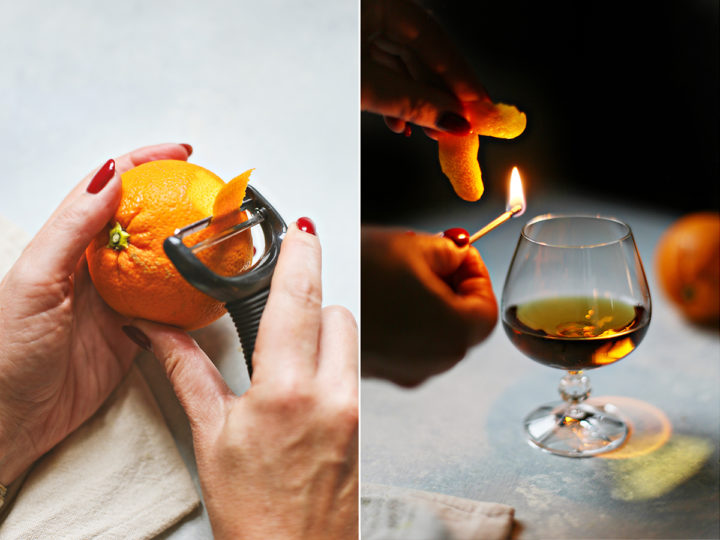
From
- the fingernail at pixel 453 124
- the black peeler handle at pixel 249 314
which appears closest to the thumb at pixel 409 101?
the fingernail at pixel 453 124

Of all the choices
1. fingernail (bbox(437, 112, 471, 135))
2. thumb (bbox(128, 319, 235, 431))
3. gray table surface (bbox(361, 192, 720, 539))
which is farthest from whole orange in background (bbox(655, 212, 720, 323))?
thumb (bbox(128, 319, 235, 431))

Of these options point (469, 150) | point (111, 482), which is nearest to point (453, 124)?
point (469, 150)

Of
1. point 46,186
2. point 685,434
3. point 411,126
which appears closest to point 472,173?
point 411,126

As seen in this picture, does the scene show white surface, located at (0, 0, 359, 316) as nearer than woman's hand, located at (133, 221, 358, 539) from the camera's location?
No

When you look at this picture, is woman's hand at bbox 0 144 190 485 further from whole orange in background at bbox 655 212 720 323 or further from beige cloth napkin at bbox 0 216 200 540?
whole orange in background at bbox 655 212 720 323

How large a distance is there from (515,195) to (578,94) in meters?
0.06

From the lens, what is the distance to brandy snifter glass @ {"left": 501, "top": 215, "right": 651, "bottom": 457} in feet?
0.96

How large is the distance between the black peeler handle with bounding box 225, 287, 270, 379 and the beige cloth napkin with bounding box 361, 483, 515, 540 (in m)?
0.08

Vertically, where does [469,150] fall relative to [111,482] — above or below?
above

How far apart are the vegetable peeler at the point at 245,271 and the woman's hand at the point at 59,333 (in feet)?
0.16

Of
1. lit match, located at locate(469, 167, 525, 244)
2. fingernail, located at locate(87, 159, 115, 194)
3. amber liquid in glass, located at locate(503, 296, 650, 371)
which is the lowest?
amber liquid in glass, located at locate(503, 296, 650, 371)

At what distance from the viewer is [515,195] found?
0.34 metres

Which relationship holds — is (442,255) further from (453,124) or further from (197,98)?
(197,98)

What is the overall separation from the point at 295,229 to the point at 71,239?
0.34 ft
